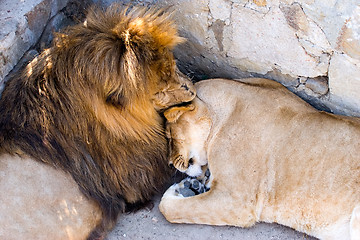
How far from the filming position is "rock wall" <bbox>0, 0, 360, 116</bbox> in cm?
217

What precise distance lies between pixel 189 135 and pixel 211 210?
1.24ft

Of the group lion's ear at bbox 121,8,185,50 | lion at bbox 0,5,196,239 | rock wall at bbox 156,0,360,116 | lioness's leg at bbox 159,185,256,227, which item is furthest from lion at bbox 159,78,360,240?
lion's ear at bbox 121,8,185,50

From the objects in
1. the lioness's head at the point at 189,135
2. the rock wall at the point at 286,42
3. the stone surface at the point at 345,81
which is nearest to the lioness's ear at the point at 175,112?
the lioness's head at the point at 189,135

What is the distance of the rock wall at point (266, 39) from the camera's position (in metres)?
2.17

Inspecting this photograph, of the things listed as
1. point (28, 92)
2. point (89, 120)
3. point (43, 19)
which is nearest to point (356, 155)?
point (89, 120)

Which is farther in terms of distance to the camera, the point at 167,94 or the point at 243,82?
the point at 243,82

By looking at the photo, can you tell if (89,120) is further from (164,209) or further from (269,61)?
(269,61)

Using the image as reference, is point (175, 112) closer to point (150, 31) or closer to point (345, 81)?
point (150, 31)

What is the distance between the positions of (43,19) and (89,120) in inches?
33.5

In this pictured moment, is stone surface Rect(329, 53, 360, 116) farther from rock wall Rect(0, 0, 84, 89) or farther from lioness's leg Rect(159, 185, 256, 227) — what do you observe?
rock wall Rect(0, 0, 84, 89)

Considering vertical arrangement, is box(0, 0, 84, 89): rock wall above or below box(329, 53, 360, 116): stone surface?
above

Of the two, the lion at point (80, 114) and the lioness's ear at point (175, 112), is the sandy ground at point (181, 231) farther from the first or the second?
the lioness's ear at point (175, 112)

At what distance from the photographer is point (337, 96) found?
2.38 metres

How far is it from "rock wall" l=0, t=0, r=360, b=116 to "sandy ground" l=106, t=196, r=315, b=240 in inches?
25.8
